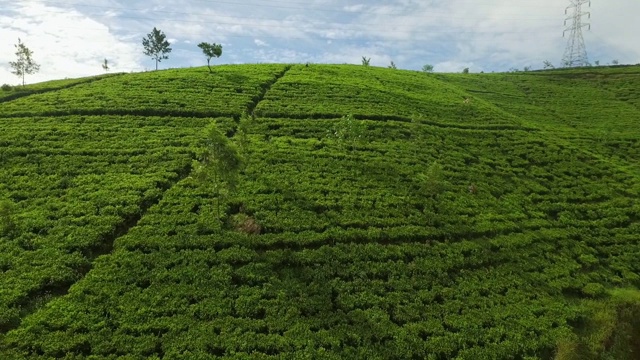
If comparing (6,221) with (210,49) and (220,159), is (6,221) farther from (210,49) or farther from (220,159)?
(210,49)

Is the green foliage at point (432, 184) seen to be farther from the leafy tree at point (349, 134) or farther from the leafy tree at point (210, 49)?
the leafy tree at point (210, 49)

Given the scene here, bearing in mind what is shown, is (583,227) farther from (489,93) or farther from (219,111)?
(489,93)

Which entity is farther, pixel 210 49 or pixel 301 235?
pixel 210 49

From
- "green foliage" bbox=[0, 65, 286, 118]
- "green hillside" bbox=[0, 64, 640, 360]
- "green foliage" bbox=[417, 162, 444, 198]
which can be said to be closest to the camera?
"green hillside" bbox=[0, 64, 640, 360]

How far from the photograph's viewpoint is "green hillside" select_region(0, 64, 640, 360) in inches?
892

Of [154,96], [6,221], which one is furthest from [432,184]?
[154,96]

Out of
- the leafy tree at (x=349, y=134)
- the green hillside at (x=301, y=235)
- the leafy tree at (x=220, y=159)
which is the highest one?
the leafy tree at (x=349, y=134)

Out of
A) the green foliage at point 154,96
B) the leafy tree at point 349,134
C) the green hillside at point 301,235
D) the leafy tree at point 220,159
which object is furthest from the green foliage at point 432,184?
the green foliage at point 154,96

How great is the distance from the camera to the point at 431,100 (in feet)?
218

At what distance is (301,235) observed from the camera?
2984 cm

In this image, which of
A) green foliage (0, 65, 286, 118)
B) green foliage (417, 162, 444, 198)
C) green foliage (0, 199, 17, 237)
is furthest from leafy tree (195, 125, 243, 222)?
green foliage (0, 65, 286, 118)

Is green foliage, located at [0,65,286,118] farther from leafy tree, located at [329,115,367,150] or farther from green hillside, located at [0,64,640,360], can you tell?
leafy tree, located at [329,115,367,150]

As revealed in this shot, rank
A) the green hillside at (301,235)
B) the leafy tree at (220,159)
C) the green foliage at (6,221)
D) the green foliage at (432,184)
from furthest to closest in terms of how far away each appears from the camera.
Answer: the green foliage at (432,184), the leafy tree at (220,159), the green foliage at (6,221), the green hillside at (301,235)

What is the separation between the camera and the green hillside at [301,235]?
22656mm
